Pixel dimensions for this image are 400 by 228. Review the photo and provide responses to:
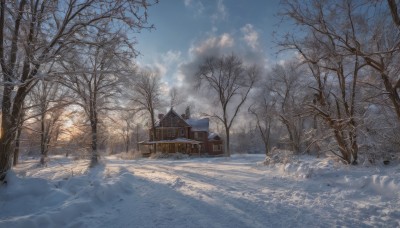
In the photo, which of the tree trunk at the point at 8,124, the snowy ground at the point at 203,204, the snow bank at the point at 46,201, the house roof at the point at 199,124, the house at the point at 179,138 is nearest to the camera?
the snow bank at the point at 46,201

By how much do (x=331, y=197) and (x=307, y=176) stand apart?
3274 millimetres

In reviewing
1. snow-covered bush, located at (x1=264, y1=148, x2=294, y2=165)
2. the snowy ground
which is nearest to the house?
snow-covered bush, located at (x1=264, y1=148, x2=294, y2=165)

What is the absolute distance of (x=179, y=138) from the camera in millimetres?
43281

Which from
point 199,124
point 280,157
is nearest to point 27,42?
point 280,157

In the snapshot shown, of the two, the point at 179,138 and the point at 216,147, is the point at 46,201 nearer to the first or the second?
the point at 179,138

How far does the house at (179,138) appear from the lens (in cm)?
4256

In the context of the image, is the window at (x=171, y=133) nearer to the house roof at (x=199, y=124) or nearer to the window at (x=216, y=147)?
the house roof at (x=199, y=124)

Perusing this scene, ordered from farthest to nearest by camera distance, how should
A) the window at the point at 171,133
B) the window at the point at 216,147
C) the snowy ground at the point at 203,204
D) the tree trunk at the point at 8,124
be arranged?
the window at the point at 216,147, the window at the point at 171,133, the tree trunk at the point at 8,124, the snowy ground at the point at 203,204

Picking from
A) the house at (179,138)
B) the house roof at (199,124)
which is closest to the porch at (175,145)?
the house at (179,138)

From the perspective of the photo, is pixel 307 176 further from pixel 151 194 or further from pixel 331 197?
pixel 151 194

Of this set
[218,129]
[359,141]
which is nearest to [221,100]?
[359,141]

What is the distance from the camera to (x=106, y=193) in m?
7.70

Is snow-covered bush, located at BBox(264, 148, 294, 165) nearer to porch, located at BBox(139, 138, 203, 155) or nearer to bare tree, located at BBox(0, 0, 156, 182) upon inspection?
bare tree, located at BBox(0, 0, 156, 182)

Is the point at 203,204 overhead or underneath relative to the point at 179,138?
underneath
